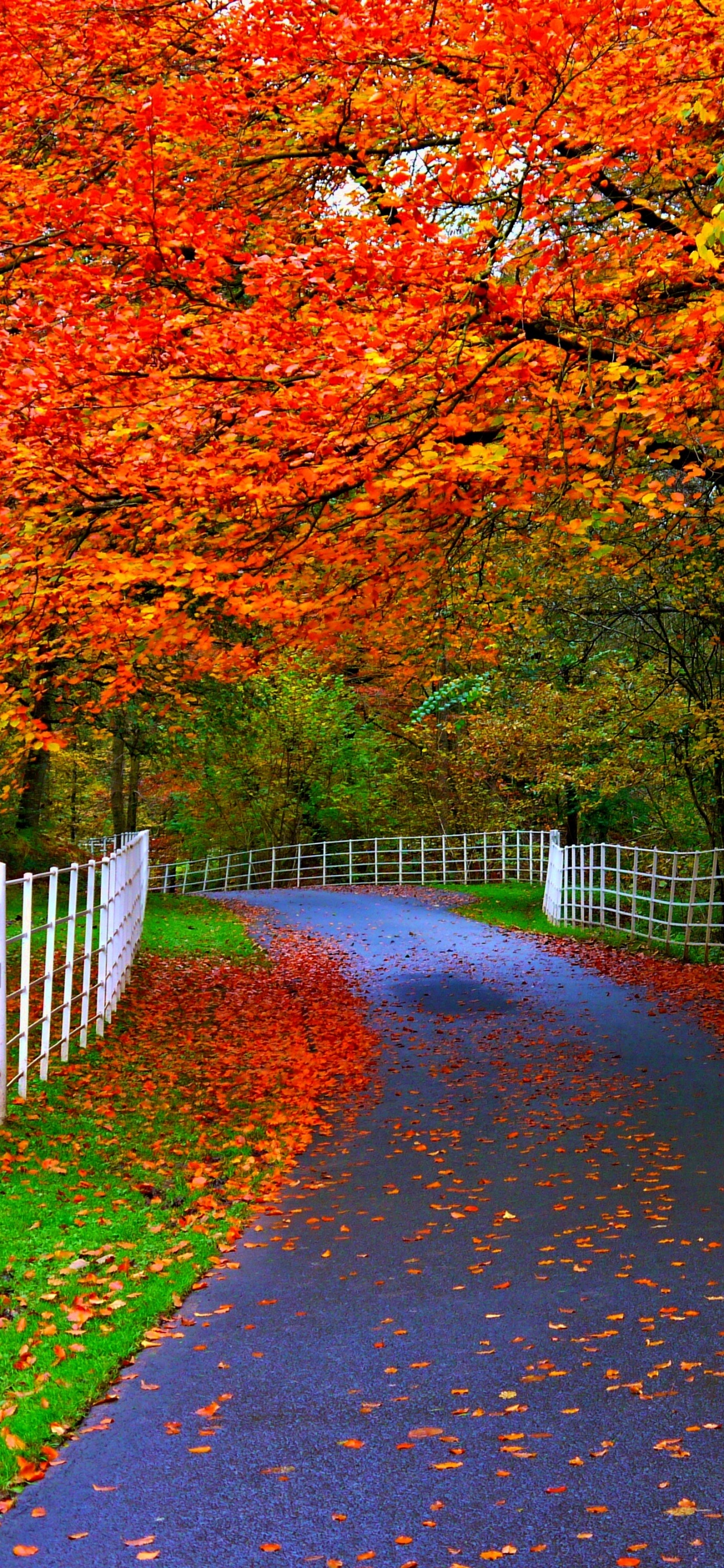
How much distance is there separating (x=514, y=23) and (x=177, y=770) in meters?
29.0

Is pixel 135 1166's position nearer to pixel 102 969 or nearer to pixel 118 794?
pixel 102 969

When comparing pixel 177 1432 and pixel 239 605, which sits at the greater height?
pixel 239 605

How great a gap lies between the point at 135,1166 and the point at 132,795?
31308 millimetres

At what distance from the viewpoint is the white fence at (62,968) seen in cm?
852

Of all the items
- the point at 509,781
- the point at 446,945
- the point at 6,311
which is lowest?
the point at 446,945

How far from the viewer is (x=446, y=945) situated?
20.8m

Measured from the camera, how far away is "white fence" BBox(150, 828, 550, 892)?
36812mm

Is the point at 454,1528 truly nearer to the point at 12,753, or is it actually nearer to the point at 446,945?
the point at 12,753

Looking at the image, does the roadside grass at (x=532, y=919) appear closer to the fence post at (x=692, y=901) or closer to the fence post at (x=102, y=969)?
the fence post at (x=692, y=901)

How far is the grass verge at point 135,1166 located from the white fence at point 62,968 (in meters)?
0.27

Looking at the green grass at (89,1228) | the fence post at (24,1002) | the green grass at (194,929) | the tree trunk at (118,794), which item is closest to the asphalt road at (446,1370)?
the green grass at (89,1228)

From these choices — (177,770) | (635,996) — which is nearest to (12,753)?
(635,996)

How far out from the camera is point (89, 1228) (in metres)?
6.62

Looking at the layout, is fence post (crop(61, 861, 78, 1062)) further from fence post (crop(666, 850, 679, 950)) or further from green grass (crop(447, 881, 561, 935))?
green grass (crop(447, 881, 561, 935))
